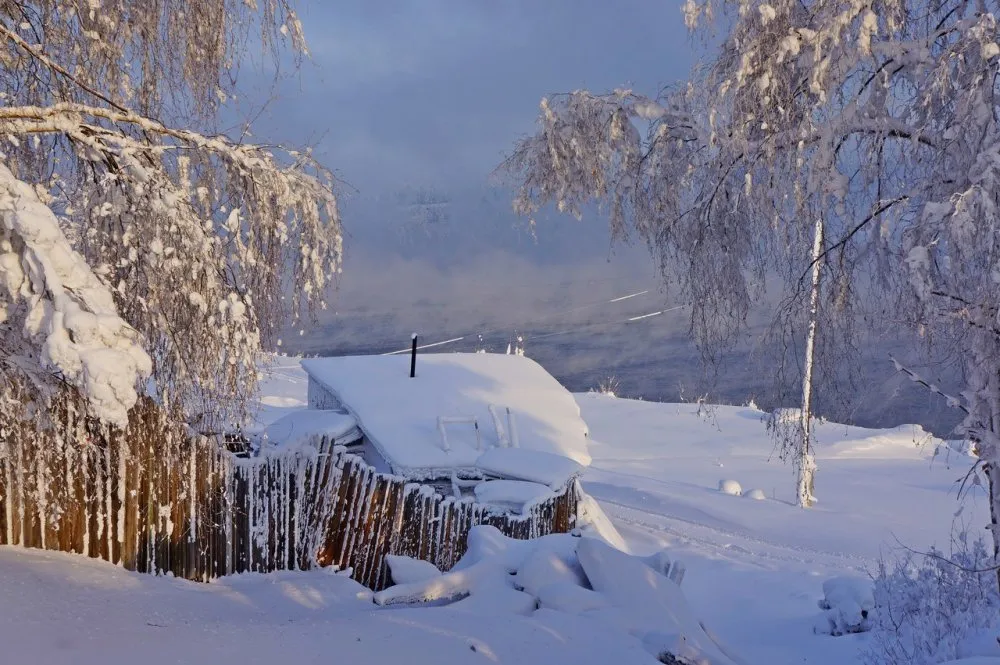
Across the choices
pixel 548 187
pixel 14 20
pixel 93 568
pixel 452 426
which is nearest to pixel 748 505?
pixel 452 426

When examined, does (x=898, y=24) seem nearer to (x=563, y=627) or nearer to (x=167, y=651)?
(x=563, y=627)

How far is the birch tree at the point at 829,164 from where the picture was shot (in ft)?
Result: 15.7

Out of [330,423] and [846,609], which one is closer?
[846,609]

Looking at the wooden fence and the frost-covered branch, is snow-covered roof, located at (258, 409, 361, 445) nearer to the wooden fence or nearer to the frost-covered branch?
the wooden fence

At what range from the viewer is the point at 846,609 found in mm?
7949

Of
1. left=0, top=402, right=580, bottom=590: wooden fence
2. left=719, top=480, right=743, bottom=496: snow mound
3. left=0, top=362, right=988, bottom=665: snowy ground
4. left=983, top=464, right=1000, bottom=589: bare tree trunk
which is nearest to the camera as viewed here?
left=0, top=362, right=988, bottom=665: snowy ground

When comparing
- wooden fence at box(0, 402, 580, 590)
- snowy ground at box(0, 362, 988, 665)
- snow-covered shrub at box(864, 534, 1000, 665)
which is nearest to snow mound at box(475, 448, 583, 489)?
snowy ground at box(0, 362, 988, 665)

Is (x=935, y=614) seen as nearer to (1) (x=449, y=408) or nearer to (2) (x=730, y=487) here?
(1) (x=449, y=408)

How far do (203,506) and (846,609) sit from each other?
610 centimetres

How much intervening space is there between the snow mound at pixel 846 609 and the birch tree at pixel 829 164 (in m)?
2.46

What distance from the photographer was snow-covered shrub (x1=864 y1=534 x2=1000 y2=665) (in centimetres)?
595

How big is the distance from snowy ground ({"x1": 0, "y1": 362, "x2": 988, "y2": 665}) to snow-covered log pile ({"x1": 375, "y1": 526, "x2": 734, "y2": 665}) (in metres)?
0.22

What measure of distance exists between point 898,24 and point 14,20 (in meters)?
5.57

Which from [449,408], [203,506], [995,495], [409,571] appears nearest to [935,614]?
[995,495]
